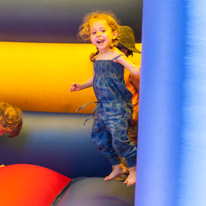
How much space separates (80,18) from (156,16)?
1.06 metres

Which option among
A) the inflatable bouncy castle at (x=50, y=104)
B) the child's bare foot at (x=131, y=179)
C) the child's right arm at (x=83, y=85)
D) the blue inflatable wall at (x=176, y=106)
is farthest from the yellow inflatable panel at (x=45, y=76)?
the blue inflatable wall at (x=176, y=106)

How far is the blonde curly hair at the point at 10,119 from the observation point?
1.60m

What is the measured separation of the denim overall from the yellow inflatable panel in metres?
0.57

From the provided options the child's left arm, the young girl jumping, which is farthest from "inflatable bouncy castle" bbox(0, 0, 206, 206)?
the child's left arm

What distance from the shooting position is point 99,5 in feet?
5.28

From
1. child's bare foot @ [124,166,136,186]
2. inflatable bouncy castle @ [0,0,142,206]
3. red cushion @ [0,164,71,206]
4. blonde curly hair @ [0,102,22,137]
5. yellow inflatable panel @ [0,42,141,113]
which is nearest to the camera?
child's bare foot @ [124,166,136,186]

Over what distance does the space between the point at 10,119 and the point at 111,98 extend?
0.57m

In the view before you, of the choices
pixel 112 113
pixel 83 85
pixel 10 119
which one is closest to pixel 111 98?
pixel 112 113

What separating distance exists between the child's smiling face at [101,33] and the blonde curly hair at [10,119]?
60 cm

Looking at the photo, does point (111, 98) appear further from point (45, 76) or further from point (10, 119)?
point (45, 76)

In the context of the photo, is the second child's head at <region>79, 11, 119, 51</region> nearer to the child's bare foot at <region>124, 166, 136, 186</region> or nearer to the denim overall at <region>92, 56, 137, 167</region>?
the denim overall at <region>92, 56, 137, 167</region>

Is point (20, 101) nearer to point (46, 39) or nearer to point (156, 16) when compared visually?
point (46, 39)

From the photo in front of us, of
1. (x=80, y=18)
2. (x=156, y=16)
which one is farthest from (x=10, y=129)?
(x=156, y=16)

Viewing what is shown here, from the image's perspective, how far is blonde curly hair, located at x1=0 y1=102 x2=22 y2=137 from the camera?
1.60m
